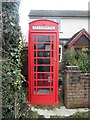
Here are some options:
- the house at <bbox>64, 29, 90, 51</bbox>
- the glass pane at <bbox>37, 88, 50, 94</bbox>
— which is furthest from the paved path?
the house at <bbox>64, 29, 90, 51</bbox>

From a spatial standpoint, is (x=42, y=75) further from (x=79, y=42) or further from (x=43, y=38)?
(x=79, y=42)

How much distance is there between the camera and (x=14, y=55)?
4324mm

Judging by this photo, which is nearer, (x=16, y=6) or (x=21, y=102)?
(x=16, y=6)

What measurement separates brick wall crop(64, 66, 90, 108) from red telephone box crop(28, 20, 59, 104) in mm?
510

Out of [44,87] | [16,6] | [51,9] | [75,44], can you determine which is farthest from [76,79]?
[51,9]

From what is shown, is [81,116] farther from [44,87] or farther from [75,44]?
[75,44]

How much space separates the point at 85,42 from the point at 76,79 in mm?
10214

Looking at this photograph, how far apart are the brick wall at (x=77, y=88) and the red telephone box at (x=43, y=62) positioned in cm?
51

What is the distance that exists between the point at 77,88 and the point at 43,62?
1221 mm

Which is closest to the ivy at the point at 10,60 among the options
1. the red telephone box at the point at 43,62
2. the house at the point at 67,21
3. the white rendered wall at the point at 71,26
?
the red telephone box at the point at 43,62

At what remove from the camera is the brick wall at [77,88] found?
6008 mm

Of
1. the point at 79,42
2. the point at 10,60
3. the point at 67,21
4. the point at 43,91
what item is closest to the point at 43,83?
the point at 43,91

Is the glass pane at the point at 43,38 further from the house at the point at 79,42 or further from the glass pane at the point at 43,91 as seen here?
the house at the point at 79,42

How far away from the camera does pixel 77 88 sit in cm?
604
